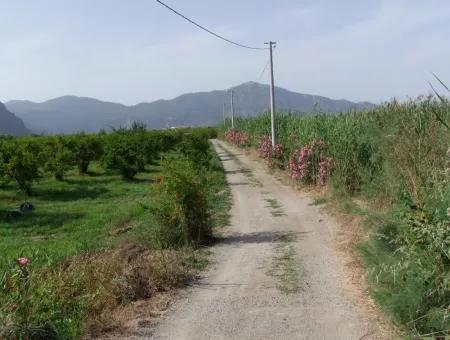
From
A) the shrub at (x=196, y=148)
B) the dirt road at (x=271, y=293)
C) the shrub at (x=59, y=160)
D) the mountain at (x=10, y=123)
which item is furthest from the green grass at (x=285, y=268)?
the mountain at (x=10, y=123)

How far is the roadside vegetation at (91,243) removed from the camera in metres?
5.55

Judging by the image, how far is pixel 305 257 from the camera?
29.4ft

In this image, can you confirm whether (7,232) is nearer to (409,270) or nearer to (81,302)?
(81,302)

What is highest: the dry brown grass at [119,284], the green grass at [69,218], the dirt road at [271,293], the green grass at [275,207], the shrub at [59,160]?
the shrub at [59,160]

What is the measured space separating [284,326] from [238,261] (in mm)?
3056

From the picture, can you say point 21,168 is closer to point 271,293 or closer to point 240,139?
point 271,293

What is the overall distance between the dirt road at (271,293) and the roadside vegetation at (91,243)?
0.53 meters

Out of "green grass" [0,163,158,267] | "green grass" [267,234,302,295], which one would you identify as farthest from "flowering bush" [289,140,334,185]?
"green grass" [267,234,302,295]

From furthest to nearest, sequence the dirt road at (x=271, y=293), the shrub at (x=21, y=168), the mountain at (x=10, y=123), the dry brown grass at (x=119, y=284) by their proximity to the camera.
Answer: the mountain at (x=10, y=123) < the shrub at (x=21, y=168) < the dry brown grass at (x=119, y=284) < the dirt road at (x=271, y=293)

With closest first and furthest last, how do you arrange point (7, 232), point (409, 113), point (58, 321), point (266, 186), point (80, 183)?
point (58, 321) → point (409, 113) → point (7, 232) → point (266, 186) → point (80, 183)

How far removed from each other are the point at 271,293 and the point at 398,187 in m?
2.90

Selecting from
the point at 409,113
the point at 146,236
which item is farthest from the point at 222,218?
the point at 409,113

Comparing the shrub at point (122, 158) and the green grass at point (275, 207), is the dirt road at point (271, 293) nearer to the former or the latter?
the green grass at point (275, 207)

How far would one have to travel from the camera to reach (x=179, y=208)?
9.72 m
